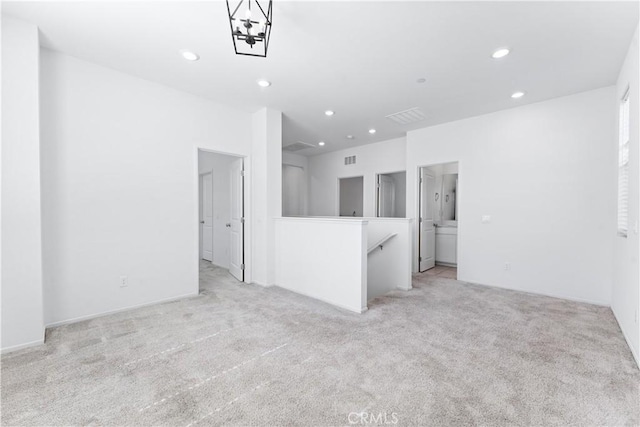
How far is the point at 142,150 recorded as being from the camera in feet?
11.3

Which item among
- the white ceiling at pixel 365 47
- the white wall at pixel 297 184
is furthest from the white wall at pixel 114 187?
the white wall at pixel 297 184

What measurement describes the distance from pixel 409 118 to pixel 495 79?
1.54 m

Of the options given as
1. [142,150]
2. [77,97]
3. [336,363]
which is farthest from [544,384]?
[77,97]

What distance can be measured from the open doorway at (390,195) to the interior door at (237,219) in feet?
11.0

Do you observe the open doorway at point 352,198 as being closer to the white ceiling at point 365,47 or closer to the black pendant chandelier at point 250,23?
the white ceiling at point 365,47

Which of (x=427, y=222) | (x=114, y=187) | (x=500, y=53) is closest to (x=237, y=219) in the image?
(x=114, y=187)

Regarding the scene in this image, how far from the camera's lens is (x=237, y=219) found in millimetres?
4781

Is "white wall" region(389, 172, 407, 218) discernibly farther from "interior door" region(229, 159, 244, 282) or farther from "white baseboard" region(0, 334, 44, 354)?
"white baseboard" region(0, 334, 44, 354)

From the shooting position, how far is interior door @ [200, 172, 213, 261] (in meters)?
6.32

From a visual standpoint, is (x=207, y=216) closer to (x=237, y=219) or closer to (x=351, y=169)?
(x=237, y=219)

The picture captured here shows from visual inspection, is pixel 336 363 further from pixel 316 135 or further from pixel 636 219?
pixel 316 135

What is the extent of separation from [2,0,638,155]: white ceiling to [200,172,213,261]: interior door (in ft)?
9.28

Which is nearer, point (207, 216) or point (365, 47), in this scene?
point (365, 47)
